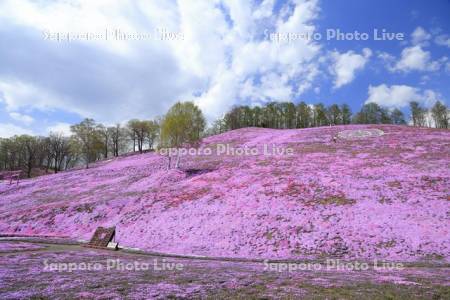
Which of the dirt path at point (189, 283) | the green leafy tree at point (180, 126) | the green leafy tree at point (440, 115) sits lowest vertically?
the dirt path at point (189, 283)

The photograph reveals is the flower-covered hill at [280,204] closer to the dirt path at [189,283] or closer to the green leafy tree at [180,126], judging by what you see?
the green leafy tree at [180,126]

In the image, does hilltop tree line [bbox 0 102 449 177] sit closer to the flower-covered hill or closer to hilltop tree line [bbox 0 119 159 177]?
hilltop tree line [bbox 0 119 159 177]

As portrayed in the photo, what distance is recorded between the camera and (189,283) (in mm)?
11805

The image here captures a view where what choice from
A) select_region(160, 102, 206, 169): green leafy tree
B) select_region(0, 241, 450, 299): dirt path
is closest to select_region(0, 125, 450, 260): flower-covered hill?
select_region(160, 102, 206, 169): green leafy tree

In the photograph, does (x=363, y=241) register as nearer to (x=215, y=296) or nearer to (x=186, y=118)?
(x=215, y=296)

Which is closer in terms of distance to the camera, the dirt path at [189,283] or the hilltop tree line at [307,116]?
the dirt path at [189,283]

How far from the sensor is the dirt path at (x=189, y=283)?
10.1 m

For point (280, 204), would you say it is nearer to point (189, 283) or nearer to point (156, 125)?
point (189, 283)

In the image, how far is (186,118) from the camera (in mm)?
50875

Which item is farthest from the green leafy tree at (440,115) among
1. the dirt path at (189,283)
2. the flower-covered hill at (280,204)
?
the dirt path at (189,283)

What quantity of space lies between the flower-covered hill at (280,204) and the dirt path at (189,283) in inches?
266

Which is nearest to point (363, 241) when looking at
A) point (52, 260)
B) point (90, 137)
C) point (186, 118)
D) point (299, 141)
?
point (52, 260)

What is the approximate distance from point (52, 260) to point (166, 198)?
56.4 ft

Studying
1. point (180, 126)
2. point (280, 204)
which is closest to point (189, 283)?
point (280, 204)
